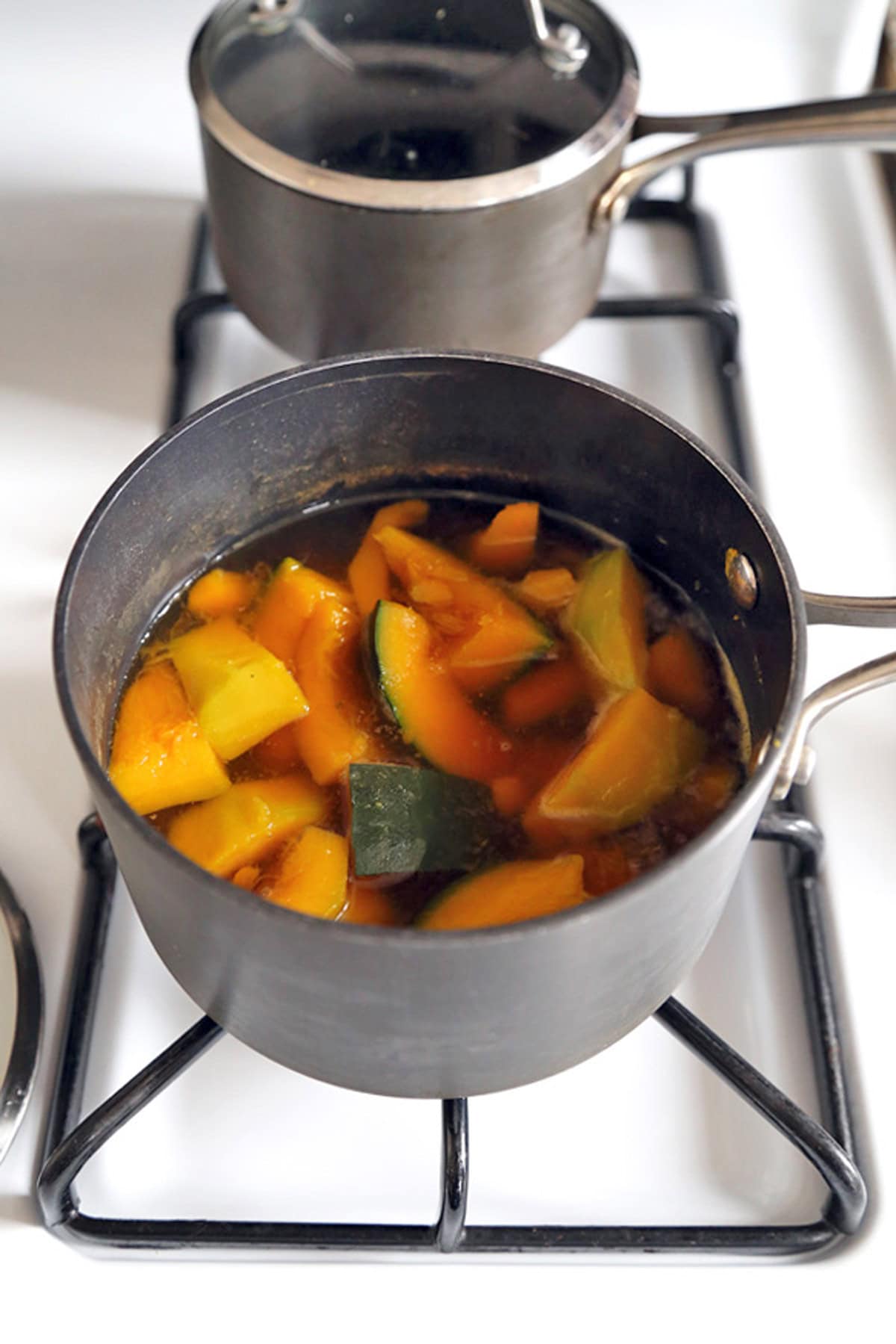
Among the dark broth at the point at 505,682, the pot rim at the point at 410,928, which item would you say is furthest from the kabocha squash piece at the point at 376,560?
the pot rim at the point at 410,928

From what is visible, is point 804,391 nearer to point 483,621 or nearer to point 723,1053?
point 483,621

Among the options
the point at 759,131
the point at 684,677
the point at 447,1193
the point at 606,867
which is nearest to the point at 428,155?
the point at 759,131

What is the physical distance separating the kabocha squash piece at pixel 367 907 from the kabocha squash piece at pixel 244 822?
0.04 m

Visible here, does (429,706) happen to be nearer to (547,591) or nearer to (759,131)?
(547,591)

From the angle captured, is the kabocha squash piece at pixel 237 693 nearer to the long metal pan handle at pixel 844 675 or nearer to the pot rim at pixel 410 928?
the pot rim at pixel 410 928

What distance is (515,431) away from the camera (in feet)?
2.55

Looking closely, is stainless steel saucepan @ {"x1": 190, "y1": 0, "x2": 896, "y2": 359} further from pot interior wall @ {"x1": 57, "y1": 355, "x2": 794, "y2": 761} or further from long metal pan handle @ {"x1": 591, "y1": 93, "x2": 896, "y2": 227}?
pot interior wall @ {"x1": 57, "y1": 355, "x2": 794, "y2": 761}

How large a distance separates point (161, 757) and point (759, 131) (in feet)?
1.92

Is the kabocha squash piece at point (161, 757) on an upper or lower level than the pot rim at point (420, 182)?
lower

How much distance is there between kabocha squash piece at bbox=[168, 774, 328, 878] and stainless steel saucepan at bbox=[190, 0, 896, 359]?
368 millimetres

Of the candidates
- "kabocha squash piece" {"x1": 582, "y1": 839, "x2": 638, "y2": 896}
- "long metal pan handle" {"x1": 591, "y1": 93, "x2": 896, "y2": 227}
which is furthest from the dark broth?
"long metal pan handle" {"x1": 591, "y1": 93, "x2": 896, "y2": 227}

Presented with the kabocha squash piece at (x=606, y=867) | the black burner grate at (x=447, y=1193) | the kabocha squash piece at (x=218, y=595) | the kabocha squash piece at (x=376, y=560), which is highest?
the kabocha squash piece at (x=376, y=560)

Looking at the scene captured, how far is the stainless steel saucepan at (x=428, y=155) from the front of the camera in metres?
0.89

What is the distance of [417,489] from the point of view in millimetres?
824
